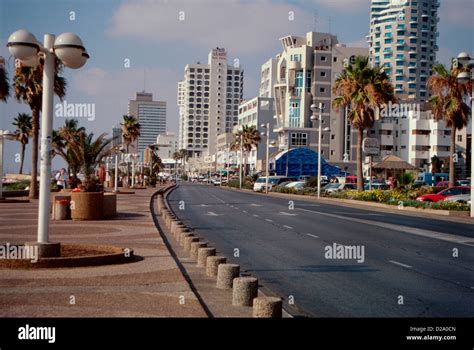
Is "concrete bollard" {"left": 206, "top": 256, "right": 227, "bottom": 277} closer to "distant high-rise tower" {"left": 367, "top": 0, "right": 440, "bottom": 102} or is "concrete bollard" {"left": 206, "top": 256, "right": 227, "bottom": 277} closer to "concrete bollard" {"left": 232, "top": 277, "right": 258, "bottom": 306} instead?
"concrete bollard" {"left": 232, "top": 277, "right": 258, "bottom": 306}

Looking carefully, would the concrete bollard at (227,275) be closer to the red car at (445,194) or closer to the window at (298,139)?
the red car at (445,194)

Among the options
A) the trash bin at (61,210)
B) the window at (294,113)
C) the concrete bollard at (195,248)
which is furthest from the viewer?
the window at (294,113)

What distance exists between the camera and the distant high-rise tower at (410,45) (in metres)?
169

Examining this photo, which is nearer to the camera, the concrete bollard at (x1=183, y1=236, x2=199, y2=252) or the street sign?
the concrete bollard at (x1=183, y1=236, x2=199, y2=252)

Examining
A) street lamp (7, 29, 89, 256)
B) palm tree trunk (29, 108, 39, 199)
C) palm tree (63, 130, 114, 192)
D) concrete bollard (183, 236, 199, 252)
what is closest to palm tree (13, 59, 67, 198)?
palm tree trunk (29, 108, 39, 199)

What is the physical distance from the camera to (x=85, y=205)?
71.4 feet

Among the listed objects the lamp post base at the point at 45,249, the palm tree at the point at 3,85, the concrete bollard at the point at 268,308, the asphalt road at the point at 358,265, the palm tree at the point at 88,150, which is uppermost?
the palm tree at the point at 3,85

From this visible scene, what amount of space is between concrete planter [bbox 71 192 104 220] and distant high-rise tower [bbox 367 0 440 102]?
154 meters

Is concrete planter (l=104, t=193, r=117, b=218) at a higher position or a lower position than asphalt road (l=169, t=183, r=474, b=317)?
higher

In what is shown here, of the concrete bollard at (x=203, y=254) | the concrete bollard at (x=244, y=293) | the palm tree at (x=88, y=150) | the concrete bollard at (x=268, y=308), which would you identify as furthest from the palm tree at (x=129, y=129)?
the concrete bollard at (x=268, y=308)

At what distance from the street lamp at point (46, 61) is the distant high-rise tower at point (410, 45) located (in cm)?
16304

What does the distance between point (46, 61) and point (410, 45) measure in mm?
169515

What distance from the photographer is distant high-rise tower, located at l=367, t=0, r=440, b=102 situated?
553ft

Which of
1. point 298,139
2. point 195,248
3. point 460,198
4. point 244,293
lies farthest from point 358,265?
point 298,139
